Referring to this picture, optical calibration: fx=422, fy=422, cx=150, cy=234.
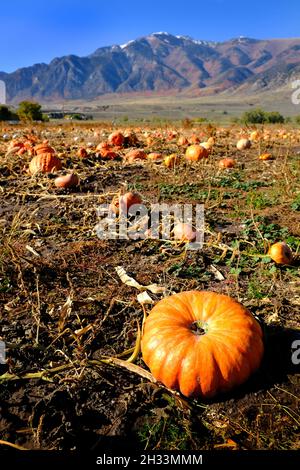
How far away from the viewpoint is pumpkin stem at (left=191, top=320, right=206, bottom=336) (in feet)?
8.50

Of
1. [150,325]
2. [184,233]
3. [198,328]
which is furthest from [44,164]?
[198,328]

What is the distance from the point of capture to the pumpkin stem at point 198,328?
259cm

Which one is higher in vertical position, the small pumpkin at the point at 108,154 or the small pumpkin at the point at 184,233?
the small pumpkin at the point at 108,154

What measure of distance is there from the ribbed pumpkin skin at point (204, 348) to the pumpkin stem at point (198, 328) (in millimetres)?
21

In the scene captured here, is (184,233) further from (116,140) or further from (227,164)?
(116,140)

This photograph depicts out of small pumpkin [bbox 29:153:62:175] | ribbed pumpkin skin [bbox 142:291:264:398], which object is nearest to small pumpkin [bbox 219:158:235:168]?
small pumpkin [bbox 29:153:62:175]

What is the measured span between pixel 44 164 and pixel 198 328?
205 inches

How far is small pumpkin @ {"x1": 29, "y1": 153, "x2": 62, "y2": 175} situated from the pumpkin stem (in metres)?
5.07

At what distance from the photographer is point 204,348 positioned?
2.41m

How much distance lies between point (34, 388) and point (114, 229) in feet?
8.03

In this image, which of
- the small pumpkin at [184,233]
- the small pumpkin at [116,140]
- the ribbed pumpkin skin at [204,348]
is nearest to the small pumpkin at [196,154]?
the small pumpkin at [116,140]

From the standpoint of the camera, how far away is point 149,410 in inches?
90.7

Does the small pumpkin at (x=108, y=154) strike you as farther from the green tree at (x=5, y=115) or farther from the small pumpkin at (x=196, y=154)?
the green tree at (x=5, y=115)
